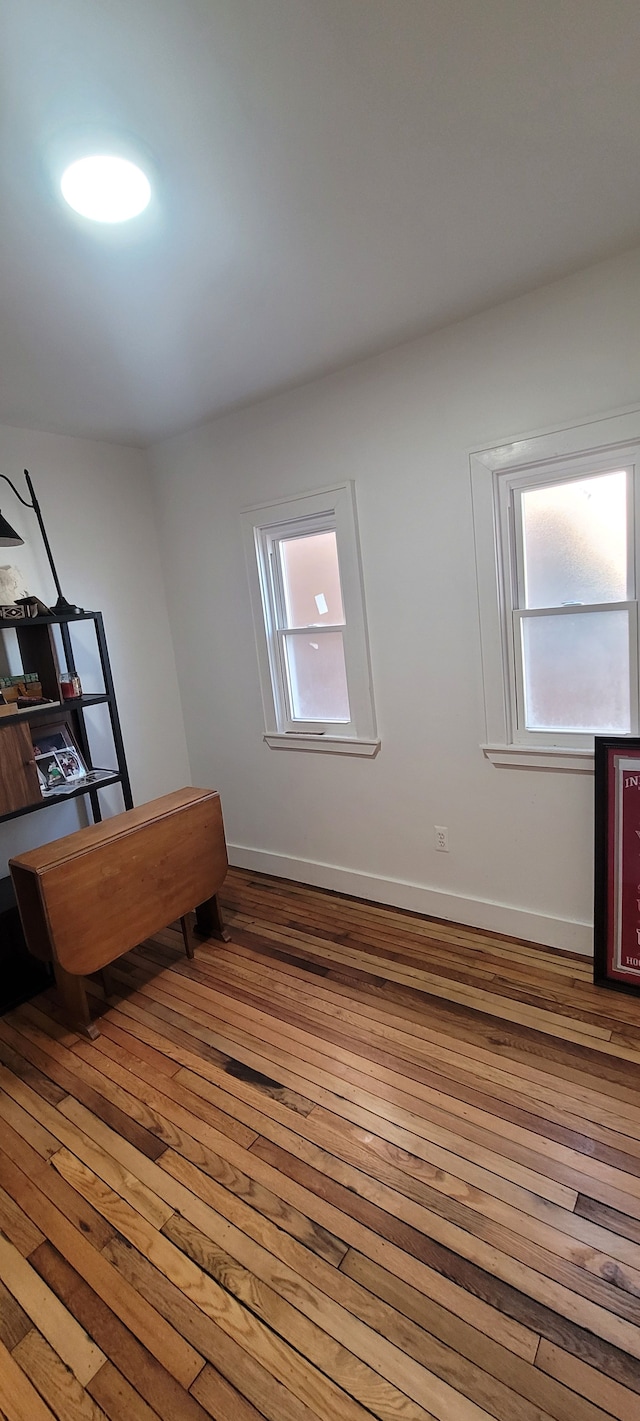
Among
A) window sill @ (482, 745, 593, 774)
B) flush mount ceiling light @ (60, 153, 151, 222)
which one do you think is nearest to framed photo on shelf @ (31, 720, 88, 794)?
window sill @ (482, 745, 593, 774)

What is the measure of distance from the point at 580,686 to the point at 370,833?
1304mm

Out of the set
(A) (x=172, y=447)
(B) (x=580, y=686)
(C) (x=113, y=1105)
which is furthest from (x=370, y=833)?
(A) (x=172, y=447)

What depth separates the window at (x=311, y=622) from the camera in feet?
9.20

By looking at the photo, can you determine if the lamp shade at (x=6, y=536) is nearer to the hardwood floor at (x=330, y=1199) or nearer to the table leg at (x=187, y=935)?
the table leg at (x=187, y=935)

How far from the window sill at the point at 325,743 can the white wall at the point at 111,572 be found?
0.80 m

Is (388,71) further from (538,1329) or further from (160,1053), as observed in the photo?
(160,1053)

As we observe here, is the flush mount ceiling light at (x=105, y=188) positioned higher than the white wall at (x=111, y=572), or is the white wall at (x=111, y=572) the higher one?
the flush mount ceiling light at (x=105, y=188)

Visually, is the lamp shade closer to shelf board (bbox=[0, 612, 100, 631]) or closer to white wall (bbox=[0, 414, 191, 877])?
shelf board (bbox=[0, 612, 100, 631])

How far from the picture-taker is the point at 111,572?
330 cm

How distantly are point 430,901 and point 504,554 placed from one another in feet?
5.57

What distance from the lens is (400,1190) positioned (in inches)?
60.9

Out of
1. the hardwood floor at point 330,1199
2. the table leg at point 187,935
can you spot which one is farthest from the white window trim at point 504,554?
the table leg at point 187,935

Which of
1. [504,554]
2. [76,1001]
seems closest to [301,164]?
[504,554]

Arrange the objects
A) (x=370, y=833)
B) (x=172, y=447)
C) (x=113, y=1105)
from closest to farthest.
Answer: (x=113, y=1105), (x=370, y=833), (x=172, y=447)
